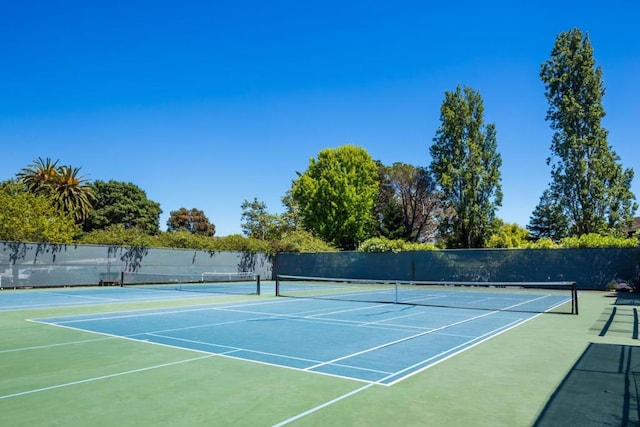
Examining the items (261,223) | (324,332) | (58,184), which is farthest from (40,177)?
(324,332)

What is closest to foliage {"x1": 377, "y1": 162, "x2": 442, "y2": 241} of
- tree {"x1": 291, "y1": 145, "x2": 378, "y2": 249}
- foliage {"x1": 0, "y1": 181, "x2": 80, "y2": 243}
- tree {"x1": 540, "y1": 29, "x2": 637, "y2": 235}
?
tree {"x1": 291, "y1": 145, "x2": 378, "y2": 249}

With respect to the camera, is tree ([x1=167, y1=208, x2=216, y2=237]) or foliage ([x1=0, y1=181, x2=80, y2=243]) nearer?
foliage ([x1=0, y1=181, x2=80, y2=243])

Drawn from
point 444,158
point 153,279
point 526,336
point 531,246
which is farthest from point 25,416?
point 444,158

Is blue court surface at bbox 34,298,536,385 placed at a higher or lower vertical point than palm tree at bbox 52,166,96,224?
lower

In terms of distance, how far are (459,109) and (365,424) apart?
3904 centimetres

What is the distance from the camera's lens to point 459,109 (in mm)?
39938

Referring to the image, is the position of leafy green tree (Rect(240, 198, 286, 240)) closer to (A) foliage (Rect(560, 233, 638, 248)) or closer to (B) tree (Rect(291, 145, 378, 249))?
(B) tree (Rect(291, 145, 378, 249))

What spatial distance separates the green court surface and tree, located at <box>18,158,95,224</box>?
42.1 meters

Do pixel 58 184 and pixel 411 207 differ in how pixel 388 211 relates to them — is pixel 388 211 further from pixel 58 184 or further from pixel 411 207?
pixel 58 184

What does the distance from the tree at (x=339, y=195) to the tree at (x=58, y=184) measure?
Result: 71.7 feet

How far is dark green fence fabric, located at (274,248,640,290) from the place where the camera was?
24.3 metres

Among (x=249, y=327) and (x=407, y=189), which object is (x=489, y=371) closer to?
(x=249, y=327)

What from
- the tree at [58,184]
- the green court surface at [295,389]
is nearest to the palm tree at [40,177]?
the tree at [58,184]

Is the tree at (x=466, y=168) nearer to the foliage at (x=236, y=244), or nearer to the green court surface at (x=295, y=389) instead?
the foliage at (x=236, y=244)
